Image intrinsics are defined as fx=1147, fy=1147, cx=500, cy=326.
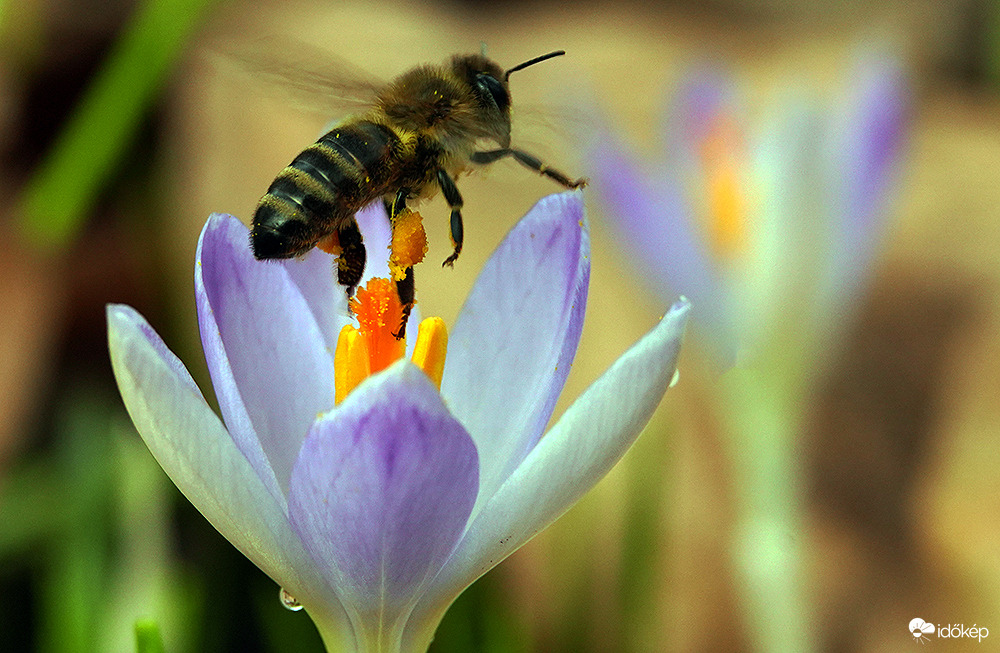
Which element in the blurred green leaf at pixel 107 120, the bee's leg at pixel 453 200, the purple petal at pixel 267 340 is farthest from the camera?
the blurred green leaf at pixel 107 120

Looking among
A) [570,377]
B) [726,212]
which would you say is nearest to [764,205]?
[726,212]

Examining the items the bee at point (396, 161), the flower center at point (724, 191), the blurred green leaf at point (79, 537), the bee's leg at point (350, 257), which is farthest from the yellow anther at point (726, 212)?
the blurred green leaf at point (79, 537)

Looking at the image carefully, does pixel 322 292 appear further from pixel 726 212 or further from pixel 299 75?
pixel 726 212

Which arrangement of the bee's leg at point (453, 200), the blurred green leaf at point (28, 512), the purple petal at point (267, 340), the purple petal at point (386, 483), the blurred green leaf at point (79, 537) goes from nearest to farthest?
the purple petal at point (386, 483) → the purple petal at point (267, 340) → the bee's leg at point (453, 200) → the blurred green leaf at point (79, 537) → the blurred green leaf at point (28, 512)

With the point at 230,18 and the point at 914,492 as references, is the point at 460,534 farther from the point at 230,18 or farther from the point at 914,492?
the point at 230,18

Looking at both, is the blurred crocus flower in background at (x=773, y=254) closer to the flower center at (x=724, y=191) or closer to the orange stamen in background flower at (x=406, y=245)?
the flower center at (x=724, y=191)

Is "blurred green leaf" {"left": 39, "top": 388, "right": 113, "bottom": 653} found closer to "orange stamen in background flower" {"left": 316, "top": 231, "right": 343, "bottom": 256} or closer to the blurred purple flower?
"orange stamen in background flower" {"left": 316, "top": 231, "right": 343, "bottom": 256}

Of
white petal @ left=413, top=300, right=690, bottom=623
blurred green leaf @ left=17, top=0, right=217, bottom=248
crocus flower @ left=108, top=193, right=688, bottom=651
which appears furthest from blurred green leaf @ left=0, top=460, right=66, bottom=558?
white petal @ left=413, top=300, right=690, bottom=623

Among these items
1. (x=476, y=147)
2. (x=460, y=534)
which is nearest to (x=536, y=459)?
(x=460, y=534)
